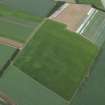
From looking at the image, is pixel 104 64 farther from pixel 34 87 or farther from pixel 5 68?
pixel 5 68

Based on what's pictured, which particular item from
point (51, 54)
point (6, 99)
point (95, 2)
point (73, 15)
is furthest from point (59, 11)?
point (6, 99)

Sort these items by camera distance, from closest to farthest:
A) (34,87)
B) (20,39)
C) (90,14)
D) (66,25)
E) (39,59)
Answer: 1. (34,87)
2. (39,59)
3. (20,39)
4. (66,25)
5. (90,14)

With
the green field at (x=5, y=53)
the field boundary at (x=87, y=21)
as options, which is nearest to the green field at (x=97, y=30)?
the field boundary at (x=87, y=21)

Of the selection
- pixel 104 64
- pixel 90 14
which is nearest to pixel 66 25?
pixel 90 14

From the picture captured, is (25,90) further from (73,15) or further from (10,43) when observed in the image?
(73,15)

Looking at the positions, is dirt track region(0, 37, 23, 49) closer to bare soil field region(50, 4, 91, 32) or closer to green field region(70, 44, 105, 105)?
bare soil field region(50, 4, 91, 32)

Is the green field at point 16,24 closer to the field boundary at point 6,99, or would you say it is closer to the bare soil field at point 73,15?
the bare soil field at point 73,15
